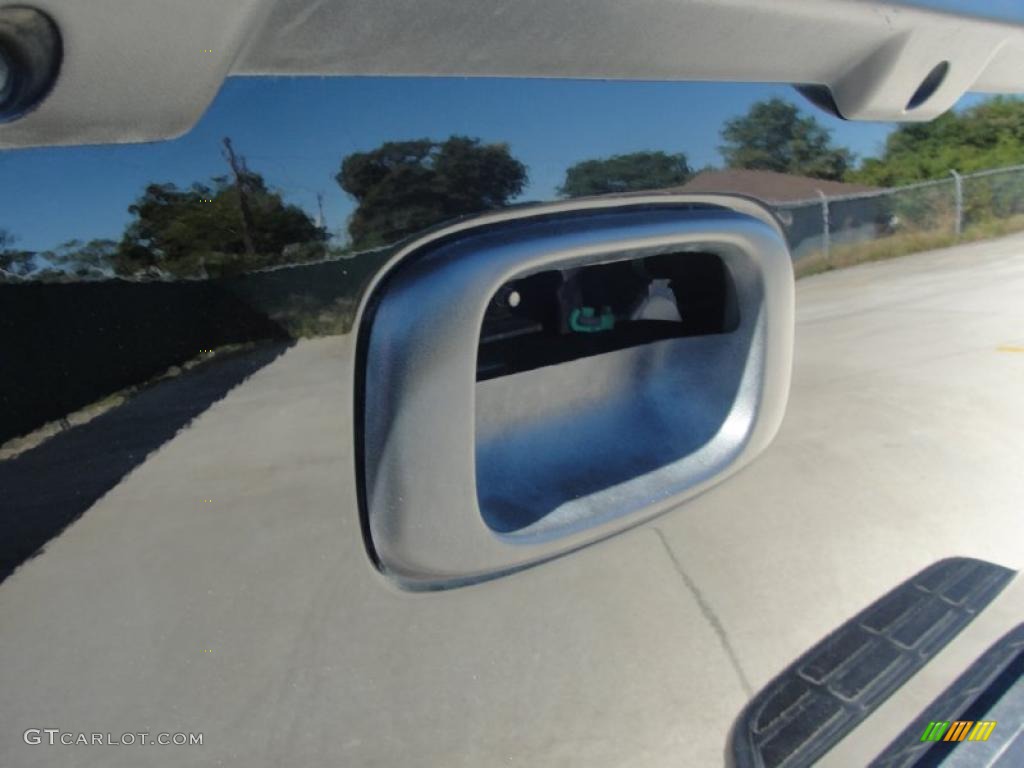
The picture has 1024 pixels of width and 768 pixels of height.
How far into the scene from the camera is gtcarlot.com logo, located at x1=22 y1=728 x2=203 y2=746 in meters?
1.13

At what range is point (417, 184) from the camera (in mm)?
1032

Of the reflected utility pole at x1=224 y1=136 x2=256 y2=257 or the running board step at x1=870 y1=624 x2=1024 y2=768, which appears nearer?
the reflected utility pole at x1=224 y1=136 x2=256 y2=257

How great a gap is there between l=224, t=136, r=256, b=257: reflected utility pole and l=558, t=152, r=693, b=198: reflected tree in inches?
15.3

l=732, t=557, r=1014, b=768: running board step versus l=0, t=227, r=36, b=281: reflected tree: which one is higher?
l=0, t=227, r=36, b=281: reflected tree

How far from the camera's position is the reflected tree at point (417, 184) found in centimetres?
101


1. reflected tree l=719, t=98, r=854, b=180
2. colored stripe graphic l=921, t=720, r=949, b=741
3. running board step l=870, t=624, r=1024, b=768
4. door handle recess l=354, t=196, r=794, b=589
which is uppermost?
reflected tree l=719, t=98, r=854, b=180

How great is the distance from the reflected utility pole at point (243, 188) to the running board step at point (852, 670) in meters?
1.32

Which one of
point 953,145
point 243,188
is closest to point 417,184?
point 243,188

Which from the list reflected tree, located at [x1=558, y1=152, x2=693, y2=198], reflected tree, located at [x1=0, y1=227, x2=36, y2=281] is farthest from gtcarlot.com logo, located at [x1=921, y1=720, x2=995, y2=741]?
reflected tree, located at [x1=0, y1=227, x2=36, y2=281]

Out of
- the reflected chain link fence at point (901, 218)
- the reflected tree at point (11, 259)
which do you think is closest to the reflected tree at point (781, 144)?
the reflected chain link fence at point (901, 218)

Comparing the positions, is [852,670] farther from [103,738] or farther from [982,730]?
Answer: [103,738]

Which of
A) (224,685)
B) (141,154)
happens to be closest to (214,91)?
(141,154)

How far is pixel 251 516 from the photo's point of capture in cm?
110

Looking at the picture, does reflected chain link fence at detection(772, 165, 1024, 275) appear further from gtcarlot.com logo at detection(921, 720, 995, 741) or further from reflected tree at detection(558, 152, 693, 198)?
gtcarlot.com logo at detection(921, 720, 995, 741)
